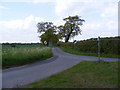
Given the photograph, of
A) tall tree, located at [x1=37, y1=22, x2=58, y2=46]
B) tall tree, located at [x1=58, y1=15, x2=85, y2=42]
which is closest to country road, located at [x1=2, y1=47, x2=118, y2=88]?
tall tree, located at [x1=58, y1=15, x2=85, y2=42]

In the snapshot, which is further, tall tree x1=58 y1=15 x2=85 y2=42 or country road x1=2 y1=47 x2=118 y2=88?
tall tree x1=58 y1=15 x2=85 y2=42

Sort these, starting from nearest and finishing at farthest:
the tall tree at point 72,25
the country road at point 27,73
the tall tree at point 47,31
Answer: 1. the country road at point 27,73
2. the tall tree at point 72,25
3. the tall tree at point 47,31

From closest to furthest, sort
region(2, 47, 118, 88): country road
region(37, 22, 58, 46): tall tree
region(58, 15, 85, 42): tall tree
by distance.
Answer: region(2, 47, 118, 88): country road → region(58, 15, 85, 42): tall tree → region(37, 22, 58, 46): tall tree

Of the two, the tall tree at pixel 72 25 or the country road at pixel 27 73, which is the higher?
the tall tree at pixel 72 25

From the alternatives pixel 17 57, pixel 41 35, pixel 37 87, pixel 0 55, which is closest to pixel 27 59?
pixel 17 57

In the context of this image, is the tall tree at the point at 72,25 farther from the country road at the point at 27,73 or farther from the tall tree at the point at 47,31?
the country road at the point at 27,73

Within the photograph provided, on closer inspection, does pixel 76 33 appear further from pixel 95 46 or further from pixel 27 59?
pixel 27 59

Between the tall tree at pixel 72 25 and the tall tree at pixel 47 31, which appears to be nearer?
the tall tree at pixel 72 25

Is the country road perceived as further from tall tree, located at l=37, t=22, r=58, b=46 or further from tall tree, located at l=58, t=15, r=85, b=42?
tall tree, located at l=37, t=22, r=58, b=46

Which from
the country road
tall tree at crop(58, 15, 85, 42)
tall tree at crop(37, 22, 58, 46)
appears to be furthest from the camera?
tall tree at crop(37, 22, 58, 46)

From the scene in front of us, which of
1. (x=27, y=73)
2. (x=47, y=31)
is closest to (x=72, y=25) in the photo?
(x=47, y=31)

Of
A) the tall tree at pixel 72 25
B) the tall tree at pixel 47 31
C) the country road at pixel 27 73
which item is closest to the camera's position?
the country road at pixel 27 73

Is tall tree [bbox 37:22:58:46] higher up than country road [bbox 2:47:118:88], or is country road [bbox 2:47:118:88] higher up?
tall tree [bbox 37:22:58:46]

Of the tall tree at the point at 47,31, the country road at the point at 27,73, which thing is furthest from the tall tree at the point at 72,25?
the country road at the point at 27,73
